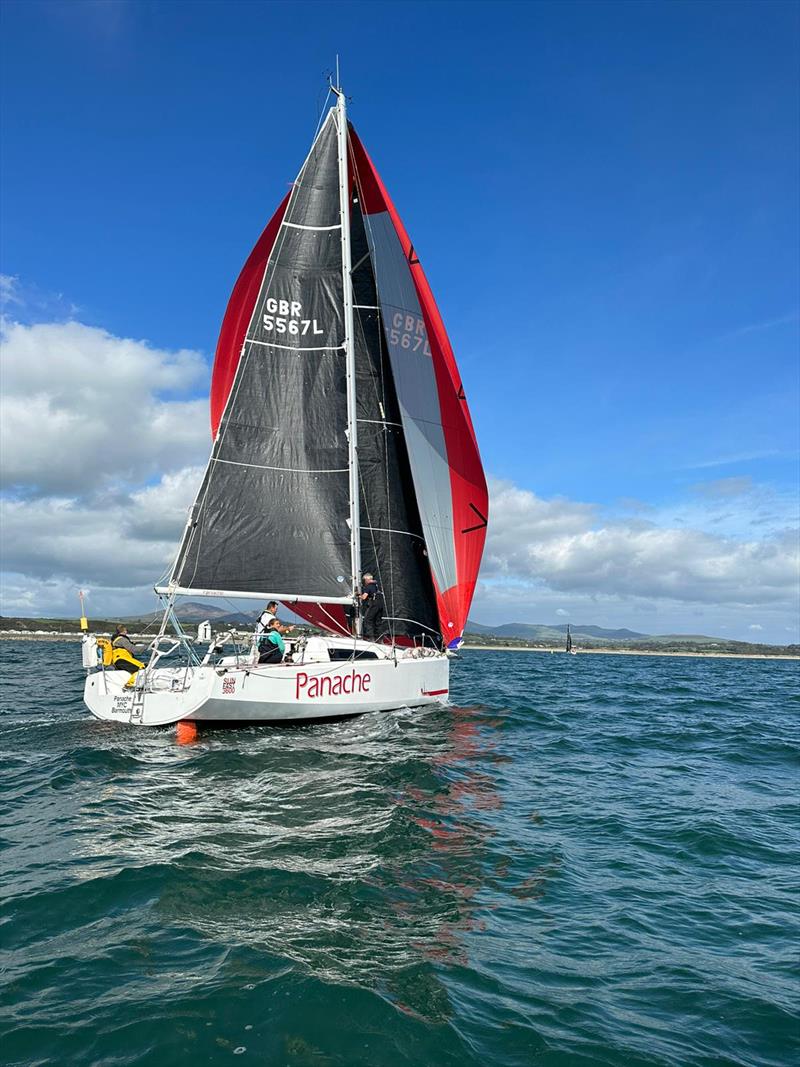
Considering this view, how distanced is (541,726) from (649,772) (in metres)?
5.05

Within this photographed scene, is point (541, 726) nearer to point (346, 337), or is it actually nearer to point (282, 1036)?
point (346, 337)

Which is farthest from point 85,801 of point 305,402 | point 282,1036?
point 305,402

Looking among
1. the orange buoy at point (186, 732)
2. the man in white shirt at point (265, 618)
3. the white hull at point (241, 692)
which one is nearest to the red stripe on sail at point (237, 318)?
the man in white shirt at point (265, 618)

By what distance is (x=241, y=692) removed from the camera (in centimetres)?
1261

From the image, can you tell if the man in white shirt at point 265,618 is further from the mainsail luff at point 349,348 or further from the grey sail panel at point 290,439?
the mainsail luff at point 349,348

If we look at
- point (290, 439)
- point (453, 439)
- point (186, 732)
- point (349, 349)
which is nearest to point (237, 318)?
point (349, 349)

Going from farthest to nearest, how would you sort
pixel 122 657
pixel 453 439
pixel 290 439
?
pixel 453 439, pixel 290 439, pixel 122 657

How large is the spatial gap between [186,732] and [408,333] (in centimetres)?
1093

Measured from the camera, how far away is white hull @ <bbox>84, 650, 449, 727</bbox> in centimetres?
1259

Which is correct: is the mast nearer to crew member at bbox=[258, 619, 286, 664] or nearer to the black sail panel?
the black sail panel

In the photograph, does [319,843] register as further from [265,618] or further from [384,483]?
[384,483]

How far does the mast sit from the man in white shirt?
5.80 ft

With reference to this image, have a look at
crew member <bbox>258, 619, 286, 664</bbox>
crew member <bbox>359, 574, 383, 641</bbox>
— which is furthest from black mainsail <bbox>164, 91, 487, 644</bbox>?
crew member <bbox>258, 619, 286, 664</bbox>

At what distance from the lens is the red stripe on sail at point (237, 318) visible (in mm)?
18000
